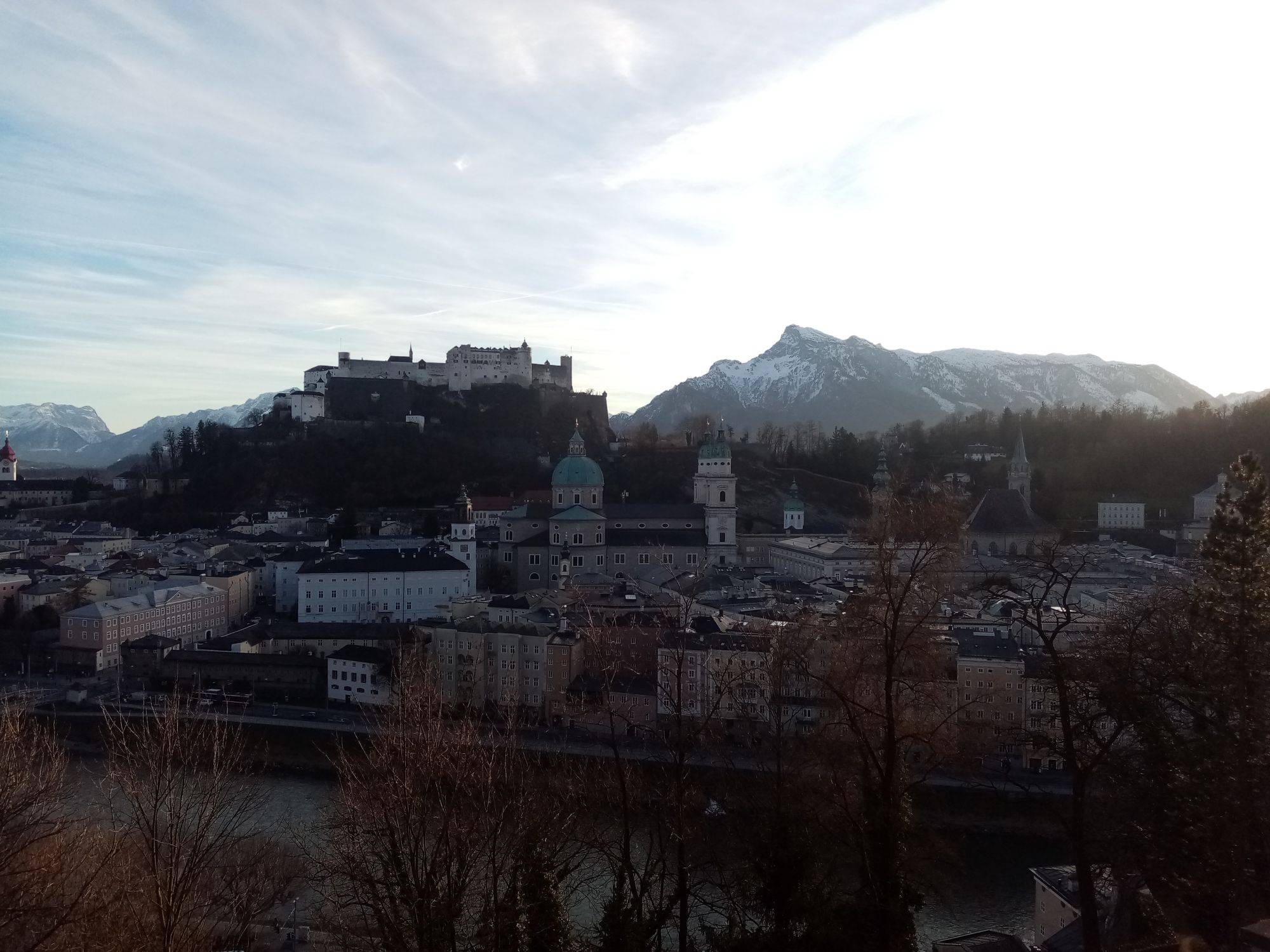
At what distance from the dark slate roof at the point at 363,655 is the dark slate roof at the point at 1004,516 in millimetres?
22695

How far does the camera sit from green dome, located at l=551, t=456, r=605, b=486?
32688 mm

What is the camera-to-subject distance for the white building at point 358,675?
63.6ft

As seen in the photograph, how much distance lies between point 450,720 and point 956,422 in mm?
54587

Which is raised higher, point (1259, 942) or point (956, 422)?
point (956, 422)

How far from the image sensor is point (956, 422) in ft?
185

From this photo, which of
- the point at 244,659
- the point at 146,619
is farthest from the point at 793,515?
the point at 146,619

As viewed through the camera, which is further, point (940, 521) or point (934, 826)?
point (934, 826)

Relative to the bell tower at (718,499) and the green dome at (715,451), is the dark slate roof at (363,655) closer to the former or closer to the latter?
the bell tower at (718,499)

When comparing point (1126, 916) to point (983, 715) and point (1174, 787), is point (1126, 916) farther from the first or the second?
point (983, 715)

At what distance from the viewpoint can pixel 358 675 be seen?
1972cm

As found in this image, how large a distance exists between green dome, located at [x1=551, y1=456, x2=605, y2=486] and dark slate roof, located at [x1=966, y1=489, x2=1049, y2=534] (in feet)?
45.7

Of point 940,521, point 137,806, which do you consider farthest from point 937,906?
point 137,806

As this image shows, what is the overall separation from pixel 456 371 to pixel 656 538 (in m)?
22.3

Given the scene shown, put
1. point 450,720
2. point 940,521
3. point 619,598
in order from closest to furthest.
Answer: point 940,521 < point 450,720 < point 619,598
